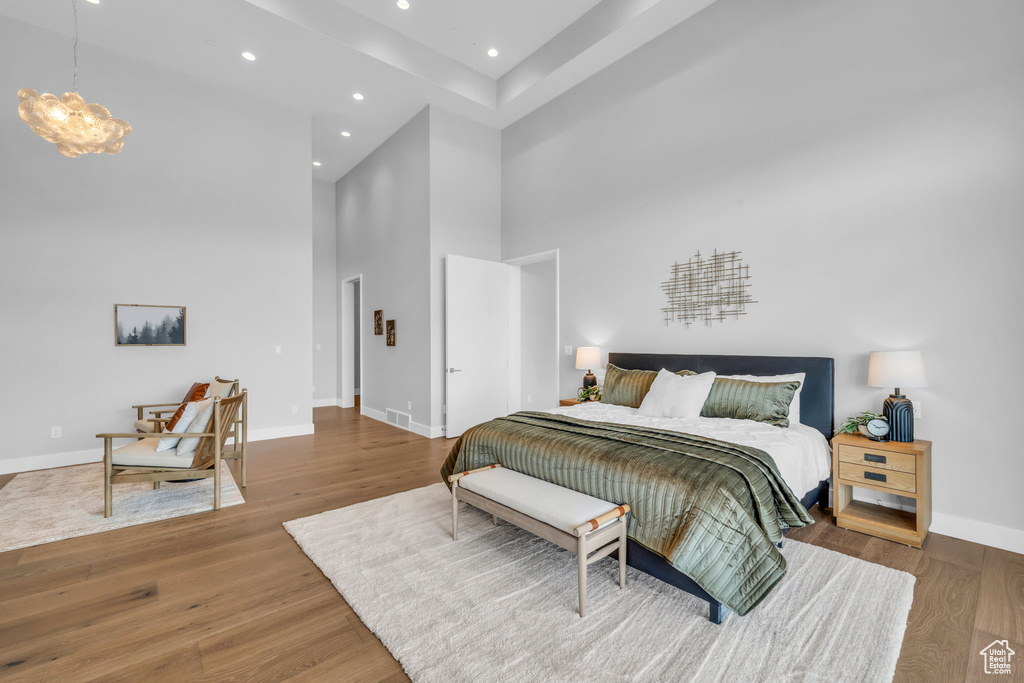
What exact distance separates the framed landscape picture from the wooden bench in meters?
4.06

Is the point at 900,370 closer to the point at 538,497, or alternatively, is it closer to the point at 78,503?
the point at 538,497

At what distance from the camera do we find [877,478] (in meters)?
2.71

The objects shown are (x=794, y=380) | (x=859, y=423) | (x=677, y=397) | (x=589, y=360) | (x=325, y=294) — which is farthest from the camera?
(x=325, y=294)

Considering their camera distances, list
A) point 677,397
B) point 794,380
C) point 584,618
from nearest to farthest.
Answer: point 584,618, point 794,380, point 677,397

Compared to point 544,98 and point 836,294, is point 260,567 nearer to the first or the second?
point 836,294

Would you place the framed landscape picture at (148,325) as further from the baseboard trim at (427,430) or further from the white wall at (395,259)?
the baseboard trim at (427,430)

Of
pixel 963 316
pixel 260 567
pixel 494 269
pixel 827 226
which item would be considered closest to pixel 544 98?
pixel 494 269

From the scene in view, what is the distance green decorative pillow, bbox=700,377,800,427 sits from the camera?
3.11 m

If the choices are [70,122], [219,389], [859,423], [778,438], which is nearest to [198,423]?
[219,389]

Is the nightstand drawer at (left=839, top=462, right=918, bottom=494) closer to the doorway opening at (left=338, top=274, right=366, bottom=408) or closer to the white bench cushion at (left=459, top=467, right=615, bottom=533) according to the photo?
the white bench cushion at (left=459, top=467, right=615, bottom=533)

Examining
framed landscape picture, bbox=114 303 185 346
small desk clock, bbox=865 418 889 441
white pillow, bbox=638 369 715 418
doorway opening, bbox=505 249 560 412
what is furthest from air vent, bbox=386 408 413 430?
small desk clock, bbox=865 418 889 441

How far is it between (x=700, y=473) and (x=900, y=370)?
5.41 ft

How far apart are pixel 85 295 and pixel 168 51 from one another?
2575 millimetres

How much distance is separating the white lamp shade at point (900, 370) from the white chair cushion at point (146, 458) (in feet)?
15.2
